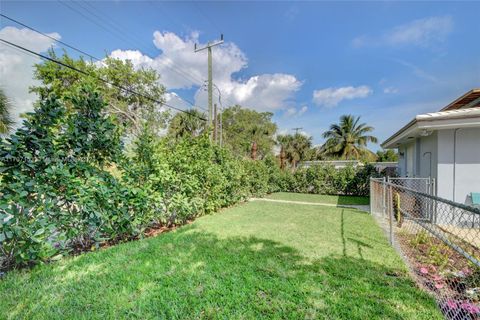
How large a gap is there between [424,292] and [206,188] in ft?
18.4

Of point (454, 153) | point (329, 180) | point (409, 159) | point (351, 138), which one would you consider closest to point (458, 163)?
point (454, 153)

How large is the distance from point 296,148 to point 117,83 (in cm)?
2194

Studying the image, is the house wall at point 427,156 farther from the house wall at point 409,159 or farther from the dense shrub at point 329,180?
the dense shrub at point 329,180

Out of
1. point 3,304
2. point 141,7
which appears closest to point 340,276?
point 3,304

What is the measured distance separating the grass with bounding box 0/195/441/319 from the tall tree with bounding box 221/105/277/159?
24.2 m

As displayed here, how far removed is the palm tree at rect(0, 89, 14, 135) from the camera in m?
7.63

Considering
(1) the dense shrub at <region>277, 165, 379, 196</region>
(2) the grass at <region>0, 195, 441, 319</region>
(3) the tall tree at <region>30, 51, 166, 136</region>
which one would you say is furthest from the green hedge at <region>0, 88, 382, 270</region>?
(3) the tall tree at <region>30, 51, 166, 136</region>

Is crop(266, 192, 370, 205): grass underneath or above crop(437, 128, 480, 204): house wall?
underneath

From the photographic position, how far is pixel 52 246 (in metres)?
3.29

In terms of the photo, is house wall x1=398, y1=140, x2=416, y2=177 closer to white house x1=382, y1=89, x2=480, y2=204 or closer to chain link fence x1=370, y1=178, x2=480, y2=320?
white house x1=382, y1=89, x2=480, y2=204

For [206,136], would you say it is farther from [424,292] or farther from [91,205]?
[424,292]

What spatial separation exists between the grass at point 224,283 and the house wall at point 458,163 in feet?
9.59

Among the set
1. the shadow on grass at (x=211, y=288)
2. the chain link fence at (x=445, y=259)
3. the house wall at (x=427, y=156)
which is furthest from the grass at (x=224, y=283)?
the house wall at (x=427, y=156)

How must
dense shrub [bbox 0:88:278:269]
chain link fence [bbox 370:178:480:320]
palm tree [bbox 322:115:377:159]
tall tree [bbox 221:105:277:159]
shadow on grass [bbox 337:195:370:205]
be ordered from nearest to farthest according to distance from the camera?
chain link fence [bbox 370:178:480:320] < dense shrub [bbox 0:88:278:269] < shadow on grass [bbox 337:195:370:205] < palm tree [bbox 322:115:377:159] < tall tree [bbox 221:105:277:159]
